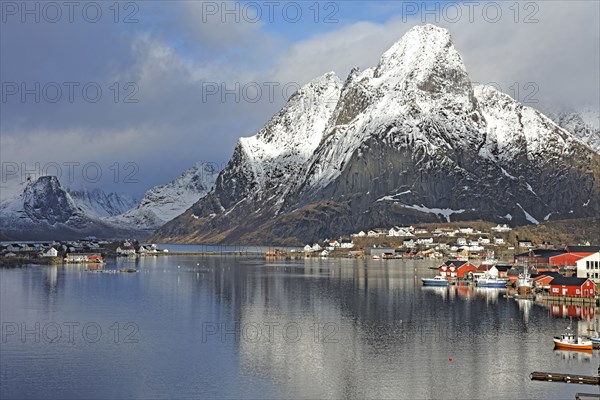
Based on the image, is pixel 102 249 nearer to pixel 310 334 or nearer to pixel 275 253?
pixel 275 253

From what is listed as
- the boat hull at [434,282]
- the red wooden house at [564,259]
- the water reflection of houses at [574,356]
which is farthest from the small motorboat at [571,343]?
the red wooden house at [564,259]

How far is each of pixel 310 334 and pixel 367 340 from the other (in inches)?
175

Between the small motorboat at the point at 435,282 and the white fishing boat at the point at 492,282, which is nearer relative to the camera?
the white fishing boat at the point at 492,282

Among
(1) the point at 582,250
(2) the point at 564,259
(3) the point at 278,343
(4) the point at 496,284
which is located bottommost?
(3) the point at 278,343

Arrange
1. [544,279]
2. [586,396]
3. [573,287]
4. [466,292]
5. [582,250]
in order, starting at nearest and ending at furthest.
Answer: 1. [586,396]
2. [573,287]
3. [544,279]
4. [466,292]
5. [582,250]

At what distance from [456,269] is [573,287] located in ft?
88.8

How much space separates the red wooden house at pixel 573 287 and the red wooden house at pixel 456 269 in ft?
77.5

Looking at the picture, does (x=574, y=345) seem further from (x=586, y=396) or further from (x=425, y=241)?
(x=425, y=241)

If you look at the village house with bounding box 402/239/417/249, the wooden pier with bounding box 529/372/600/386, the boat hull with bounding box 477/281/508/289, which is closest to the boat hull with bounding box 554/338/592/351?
the wooden pier with bounding box 529/372/600/386

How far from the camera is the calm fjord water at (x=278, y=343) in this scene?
41000mm

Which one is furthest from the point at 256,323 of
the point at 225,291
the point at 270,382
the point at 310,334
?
the point at 225,291

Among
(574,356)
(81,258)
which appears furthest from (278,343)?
(81,258)

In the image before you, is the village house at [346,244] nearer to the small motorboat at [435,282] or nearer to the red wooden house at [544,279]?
the small motorboat at [435,282]

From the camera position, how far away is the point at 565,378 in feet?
137
